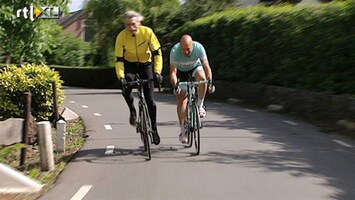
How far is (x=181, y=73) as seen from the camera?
31.6 feet

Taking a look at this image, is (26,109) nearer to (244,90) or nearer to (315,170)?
(315,170)

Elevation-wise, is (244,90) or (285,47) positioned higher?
(285,47)

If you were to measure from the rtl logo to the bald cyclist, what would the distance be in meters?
8.17

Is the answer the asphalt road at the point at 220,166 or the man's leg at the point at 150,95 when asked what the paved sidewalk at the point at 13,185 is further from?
the man's leg at the point at 150,95

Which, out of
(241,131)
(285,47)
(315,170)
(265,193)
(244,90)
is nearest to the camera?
(265,193)

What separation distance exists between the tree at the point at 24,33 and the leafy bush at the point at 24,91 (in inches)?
86.1

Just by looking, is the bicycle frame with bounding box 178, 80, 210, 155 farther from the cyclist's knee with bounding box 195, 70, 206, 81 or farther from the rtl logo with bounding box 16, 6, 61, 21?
the rtl logo with bounding box 16, 6, 61, 21

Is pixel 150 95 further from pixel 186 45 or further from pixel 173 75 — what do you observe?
pixel 186 45

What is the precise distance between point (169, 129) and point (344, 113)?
11.3ft

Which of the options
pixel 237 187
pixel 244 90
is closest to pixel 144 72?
pixel 237 187

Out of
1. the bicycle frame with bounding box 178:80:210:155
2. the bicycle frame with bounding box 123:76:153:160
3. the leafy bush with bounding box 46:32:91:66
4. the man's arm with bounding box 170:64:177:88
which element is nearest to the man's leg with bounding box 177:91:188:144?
the bicycle frame with bounding box 178:80:210:155

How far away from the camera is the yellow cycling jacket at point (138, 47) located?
29.2 ft

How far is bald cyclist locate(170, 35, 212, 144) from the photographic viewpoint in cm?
925

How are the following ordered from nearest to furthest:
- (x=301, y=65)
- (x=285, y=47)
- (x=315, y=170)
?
(x=315, y=170) → (x=301, y=65) → (x=285, y=47)
